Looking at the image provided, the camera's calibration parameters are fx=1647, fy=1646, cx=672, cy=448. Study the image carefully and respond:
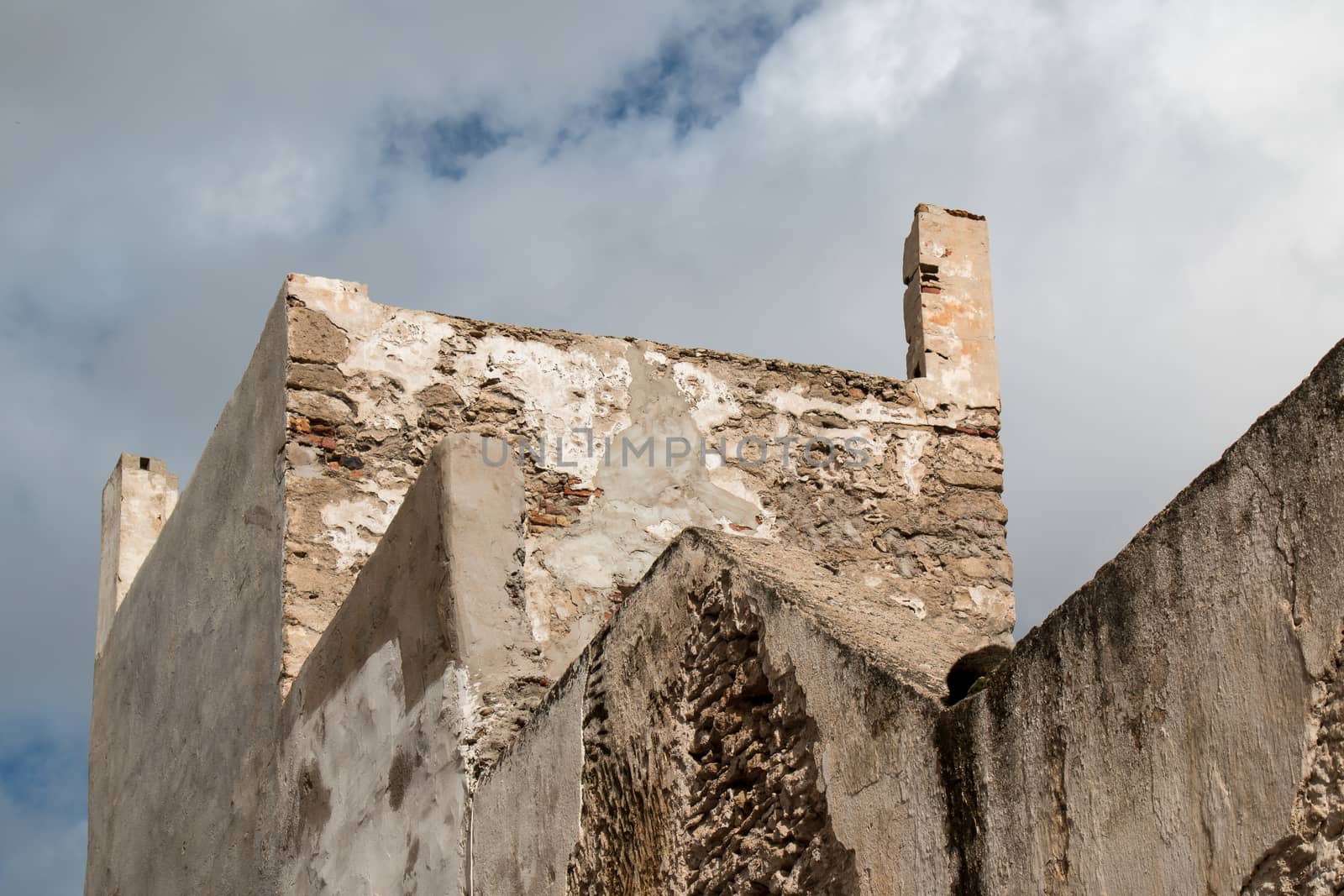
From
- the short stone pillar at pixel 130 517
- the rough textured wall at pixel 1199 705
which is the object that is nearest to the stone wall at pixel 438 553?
the short stone pillar at pixel 130 517

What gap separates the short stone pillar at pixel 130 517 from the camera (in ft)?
25.4

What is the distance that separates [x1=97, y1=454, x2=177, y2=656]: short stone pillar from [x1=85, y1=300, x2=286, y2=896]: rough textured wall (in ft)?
2.08

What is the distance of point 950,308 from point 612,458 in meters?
1.57

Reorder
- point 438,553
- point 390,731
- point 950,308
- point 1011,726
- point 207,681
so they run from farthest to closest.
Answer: point 950,308 → point 207,681 → point 390,731 → point 438,553 → point 1011,726

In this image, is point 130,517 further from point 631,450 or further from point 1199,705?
point 1199,705

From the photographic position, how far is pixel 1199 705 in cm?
188

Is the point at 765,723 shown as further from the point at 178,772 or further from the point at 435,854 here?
the point at 178,772

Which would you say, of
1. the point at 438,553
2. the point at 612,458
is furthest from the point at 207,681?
the point at 438,553

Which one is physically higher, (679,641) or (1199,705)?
(679,641)

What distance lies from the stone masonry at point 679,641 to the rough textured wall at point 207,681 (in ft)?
0.08

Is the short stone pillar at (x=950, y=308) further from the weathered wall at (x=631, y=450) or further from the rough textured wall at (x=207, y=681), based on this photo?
the rough textured wall at (x=207, y=681)

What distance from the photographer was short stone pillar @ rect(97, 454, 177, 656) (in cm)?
774

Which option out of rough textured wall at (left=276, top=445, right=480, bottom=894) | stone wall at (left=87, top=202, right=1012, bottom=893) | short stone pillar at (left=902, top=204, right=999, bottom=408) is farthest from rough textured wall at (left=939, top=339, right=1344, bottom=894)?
short stone pillar at (left=902, top=204, right=999, bottom=408)

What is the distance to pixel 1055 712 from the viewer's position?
2.09 metres
